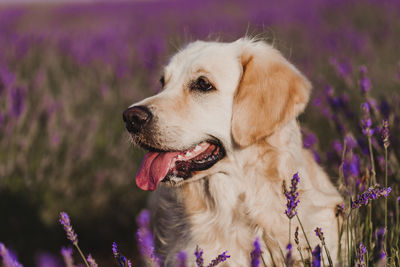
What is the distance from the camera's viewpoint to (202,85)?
224 centimetres

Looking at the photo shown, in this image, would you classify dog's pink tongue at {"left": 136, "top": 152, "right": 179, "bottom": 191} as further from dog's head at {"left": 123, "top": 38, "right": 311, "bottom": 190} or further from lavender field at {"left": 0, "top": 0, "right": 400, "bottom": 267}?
lavender field at {"left": 0, "top": 0, "right": 400, "bottom": 267}

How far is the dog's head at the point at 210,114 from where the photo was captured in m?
2.07

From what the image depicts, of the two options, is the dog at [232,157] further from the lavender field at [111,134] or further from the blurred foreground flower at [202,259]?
the blurred foreground flower at [202,259]

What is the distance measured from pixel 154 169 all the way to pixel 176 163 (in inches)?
4.2

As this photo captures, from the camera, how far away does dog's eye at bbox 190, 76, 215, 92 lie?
2.22 metres

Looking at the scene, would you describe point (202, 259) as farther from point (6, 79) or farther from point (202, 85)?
point (6, 79)

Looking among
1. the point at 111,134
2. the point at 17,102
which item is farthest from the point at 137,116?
the point at 111,134

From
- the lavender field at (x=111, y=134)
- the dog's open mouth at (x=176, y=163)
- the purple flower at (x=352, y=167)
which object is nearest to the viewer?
the purple flower at (x=352, y=167)

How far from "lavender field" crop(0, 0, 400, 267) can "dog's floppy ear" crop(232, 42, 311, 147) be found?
288 millimetres

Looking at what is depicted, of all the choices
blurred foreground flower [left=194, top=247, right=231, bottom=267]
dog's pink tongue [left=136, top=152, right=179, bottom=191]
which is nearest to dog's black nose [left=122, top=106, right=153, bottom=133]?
dog's pink tongue [left=136, top=152, right=179, bottom=191]

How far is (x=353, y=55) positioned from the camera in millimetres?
6062

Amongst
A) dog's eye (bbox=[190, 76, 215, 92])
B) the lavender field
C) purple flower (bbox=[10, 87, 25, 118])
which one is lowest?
the lavender field

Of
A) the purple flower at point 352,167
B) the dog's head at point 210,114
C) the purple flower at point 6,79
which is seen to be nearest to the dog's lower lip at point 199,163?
the dog's head at point 210,114

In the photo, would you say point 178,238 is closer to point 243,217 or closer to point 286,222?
point 243,217
